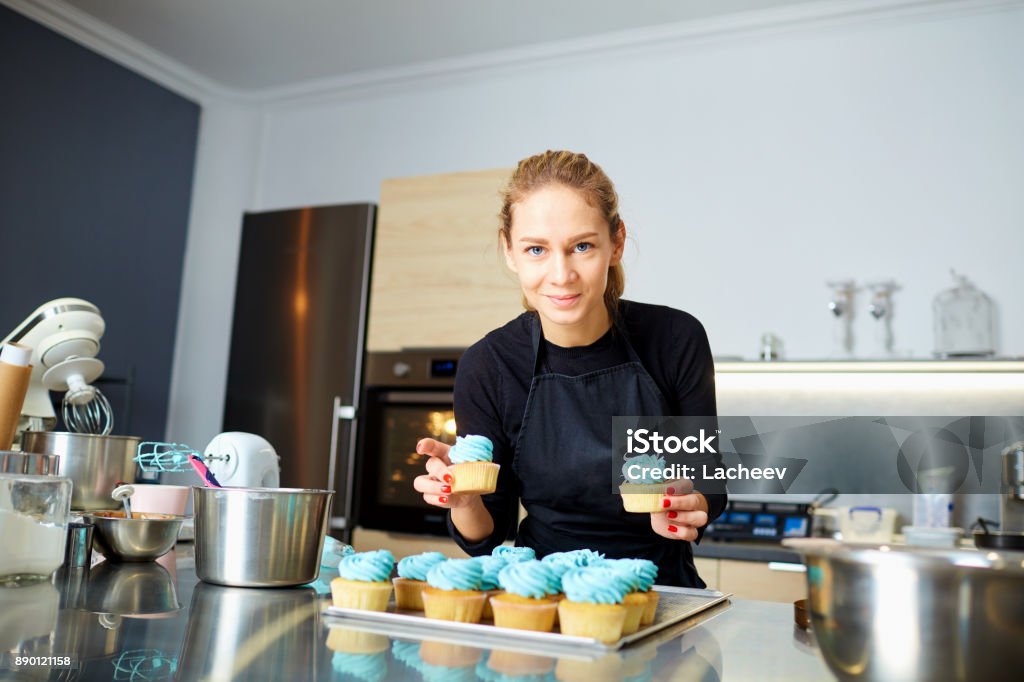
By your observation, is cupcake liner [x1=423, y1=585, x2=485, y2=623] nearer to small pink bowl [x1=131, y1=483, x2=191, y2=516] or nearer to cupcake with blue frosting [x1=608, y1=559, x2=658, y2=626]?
cupcake with blue frosting [x1=608, y1=559, x2=658, y2=626]

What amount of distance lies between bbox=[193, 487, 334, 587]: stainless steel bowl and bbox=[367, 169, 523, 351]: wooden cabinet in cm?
218

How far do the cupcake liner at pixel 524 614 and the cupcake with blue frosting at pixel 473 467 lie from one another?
379mm

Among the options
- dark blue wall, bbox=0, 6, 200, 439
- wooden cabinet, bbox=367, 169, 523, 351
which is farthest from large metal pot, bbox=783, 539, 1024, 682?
dark blue wall, bbox=0, 6, 200, 439

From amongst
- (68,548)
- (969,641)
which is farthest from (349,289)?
(969,641)

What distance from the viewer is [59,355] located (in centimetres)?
177

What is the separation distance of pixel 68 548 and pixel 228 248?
3202mm

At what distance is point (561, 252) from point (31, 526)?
856mm

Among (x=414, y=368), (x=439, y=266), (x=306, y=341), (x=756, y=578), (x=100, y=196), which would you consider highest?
(x=100, y=196)

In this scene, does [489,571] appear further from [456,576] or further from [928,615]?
[928,615]

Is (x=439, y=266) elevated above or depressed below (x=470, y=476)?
above

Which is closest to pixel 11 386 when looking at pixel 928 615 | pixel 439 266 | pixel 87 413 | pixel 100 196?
pixel 87 413

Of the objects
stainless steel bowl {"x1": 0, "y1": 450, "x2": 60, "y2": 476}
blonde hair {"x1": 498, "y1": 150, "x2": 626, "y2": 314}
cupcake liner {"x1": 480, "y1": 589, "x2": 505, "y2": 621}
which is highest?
blonde hair {"x1": 498, "y1": 150, "x2": 626, "y2": 314}

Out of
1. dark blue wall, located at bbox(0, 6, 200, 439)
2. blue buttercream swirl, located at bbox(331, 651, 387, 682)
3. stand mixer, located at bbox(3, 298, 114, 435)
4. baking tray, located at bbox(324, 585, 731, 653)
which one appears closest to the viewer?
blue buttercream swirl, located at bbox(331, 651, 387, 682)

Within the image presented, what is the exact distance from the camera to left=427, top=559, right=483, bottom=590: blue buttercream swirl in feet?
3.04
